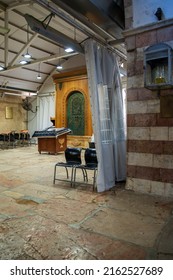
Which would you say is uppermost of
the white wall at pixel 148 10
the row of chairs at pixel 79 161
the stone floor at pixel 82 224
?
the white wall at pixel 148 10

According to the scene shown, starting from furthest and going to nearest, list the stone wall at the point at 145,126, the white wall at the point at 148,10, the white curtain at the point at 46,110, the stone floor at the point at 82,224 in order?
the white curtain at the point at 46,110 → the stone wall at the point at 145,126 → the white wall at the point at 148,10 → the stone floor at the point at 82,224

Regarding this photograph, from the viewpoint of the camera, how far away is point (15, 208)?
311 cm

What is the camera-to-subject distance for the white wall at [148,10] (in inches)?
135

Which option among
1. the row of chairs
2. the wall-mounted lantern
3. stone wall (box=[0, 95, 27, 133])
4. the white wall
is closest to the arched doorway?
stone wall (box=[0, 95, 27, 133])

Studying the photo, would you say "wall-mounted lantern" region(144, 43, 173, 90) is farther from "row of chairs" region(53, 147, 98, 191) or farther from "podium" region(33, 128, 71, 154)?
"podium" region(33, 128, 71, 154)

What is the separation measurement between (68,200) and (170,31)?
3.06 metres

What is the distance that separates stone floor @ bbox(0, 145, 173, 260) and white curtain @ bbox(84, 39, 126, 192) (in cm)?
38

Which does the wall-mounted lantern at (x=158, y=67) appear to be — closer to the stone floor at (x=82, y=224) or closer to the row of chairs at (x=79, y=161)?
the row of chairs at (x=79, y=161)

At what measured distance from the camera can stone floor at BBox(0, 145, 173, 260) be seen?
2.05 metres

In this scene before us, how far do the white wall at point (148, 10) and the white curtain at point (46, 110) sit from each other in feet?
31.4

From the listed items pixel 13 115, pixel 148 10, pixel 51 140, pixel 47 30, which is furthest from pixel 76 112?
pixel 148 10

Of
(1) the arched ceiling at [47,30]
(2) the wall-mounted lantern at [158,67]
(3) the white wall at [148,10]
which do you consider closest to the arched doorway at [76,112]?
(1) the arched ceiling at [47,30]

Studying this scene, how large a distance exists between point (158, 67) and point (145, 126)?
959 millimetres
